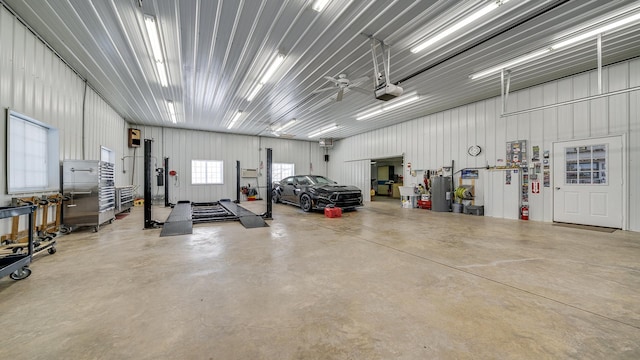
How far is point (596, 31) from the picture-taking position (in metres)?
3.55

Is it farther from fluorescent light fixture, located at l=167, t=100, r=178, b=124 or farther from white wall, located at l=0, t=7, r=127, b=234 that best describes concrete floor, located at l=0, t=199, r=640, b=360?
fluorescent light fixture, located at l=167, t=100, r=178, b=124

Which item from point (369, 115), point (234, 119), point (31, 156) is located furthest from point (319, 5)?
point (234, 119)

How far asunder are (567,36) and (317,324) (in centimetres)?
575

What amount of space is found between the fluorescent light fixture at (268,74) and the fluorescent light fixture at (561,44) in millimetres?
4317

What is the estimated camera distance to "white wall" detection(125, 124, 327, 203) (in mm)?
9680

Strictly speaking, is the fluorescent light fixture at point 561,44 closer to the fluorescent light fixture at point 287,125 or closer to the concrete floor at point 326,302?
the concrete floor at point 326,302

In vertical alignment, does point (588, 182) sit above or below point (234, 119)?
below

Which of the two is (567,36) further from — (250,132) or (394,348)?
(250,132)

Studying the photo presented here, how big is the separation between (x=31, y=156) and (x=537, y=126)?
10.5 meters

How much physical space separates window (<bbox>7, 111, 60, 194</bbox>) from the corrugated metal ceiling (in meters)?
1.55

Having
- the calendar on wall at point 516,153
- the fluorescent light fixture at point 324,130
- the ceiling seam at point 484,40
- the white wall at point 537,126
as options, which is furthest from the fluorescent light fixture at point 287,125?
the calendar on wall at point 516,153

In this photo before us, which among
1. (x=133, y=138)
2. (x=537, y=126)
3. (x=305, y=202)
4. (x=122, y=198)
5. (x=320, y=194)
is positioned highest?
(x=133, y=138)

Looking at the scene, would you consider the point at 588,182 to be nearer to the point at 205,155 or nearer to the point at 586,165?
the point at 586,165

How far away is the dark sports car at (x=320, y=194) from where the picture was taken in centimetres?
689
